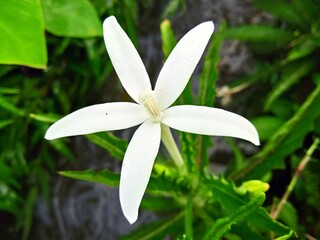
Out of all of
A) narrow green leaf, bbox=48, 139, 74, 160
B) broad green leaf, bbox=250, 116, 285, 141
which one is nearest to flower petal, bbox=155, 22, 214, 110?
broad green leaf, bbox=250, 116, 285, 141

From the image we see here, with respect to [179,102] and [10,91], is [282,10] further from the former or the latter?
[10,91]

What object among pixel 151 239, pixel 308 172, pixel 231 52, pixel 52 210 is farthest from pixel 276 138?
pixel 52 210

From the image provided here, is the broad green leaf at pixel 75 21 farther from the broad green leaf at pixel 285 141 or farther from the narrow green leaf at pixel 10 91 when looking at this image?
the broad green leaf at pixel 285 141

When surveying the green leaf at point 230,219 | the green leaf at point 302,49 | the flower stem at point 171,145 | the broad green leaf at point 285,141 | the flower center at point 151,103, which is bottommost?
the green leaf at point 230,219

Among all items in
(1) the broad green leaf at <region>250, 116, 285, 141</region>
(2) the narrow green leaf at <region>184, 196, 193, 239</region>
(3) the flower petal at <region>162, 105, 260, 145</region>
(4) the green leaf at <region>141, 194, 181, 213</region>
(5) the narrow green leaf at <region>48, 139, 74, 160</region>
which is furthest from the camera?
(5) the narrow green leaf at <region>48, 139, 74, 160</region>

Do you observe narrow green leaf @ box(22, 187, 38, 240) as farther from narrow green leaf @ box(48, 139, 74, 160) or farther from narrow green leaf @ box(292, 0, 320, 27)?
→ narrow green leaf @ box(292, 0, 320, 27)

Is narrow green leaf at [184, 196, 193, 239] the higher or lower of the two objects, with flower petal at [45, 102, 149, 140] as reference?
lower

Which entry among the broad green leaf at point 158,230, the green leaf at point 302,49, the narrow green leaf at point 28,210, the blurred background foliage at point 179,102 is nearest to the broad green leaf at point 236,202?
the blurred background foliage at point 179,102
